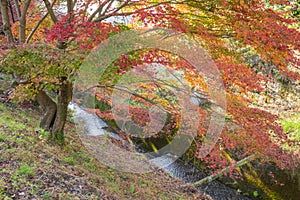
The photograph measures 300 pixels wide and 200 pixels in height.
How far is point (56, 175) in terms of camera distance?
171 inches

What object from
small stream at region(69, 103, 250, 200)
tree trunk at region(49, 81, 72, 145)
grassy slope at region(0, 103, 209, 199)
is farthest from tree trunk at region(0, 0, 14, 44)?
small stream at region(69, 103, 250, 200)

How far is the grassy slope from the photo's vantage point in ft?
12.3

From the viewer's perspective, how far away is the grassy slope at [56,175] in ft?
12.3

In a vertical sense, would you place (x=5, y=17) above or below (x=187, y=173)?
above

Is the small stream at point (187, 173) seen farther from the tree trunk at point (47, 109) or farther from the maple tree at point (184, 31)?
the tree trunk at point (47, 109)

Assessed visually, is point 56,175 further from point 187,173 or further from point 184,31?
point 187,173

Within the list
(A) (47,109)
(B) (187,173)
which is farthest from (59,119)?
(B) (187,173)

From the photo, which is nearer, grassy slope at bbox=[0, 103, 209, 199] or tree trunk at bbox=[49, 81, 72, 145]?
grassy slope at bbox=[0, 103, 209, 199]

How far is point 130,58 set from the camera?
4.42 metres

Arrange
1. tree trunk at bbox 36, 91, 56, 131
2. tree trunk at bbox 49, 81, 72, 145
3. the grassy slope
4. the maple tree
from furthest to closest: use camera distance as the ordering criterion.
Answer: tree trunk at bbox 36, 91, 56, 131, tree trunk at bbox 49, 81, 72, 145, the maple tree, the grassy slope

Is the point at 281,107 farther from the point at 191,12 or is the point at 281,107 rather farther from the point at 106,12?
the point at 106,12

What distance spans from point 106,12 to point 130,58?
1.55m

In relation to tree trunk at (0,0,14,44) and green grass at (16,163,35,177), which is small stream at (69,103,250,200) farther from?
green grass at (16,163,35,177)

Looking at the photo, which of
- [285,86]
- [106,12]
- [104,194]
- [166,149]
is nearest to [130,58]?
[106,12]
